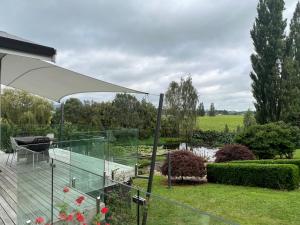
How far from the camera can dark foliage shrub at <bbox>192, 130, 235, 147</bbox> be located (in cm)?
2877

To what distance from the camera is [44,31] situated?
11.8 meters

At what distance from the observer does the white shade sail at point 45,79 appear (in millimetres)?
5991

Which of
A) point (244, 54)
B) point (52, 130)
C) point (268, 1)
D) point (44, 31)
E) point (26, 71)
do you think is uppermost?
point (268, 1)

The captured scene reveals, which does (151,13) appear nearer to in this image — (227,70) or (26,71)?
(26,71)

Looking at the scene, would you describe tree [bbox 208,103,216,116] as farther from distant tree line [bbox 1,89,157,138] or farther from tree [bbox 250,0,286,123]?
tree [bbox 250,0,286,123]

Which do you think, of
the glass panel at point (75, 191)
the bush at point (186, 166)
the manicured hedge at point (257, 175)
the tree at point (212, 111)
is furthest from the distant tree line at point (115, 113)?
the tree at point (212, 111)

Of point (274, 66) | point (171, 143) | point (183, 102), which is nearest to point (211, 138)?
point (171, 143)

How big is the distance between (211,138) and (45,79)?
78.4 feet

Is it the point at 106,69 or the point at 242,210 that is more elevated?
the point at 106,69

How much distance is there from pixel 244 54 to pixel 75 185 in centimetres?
2833

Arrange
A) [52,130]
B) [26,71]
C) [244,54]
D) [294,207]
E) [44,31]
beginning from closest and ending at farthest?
[26,71] → [294,207] → [52,130] → [44,31] → [244,54]

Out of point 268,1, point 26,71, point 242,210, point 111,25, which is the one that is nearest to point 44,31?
point 111,25

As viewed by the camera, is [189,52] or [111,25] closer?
[111,25]

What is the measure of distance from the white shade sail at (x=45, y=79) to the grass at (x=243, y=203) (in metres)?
3.84
